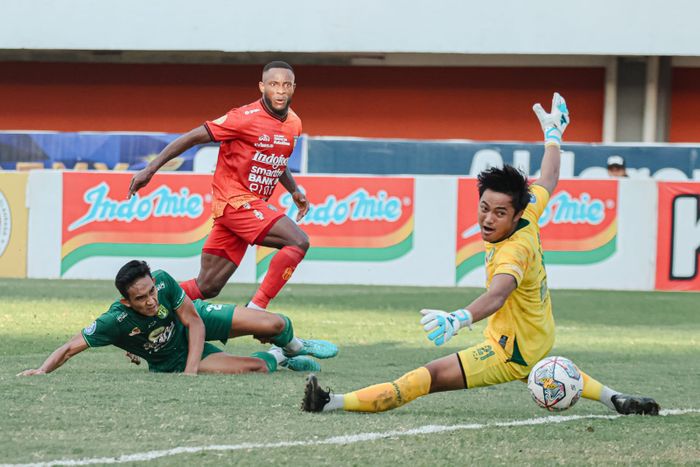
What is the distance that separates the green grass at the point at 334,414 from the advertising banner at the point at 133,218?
16.2 ft

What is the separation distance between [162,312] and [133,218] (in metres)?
10.0

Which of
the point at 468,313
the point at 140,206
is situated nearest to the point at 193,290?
the point at 468,313

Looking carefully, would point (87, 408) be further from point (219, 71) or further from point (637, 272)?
point (219, 71)

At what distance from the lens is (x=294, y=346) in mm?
8578

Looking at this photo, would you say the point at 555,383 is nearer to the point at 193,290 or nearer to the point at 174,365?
the point at 174,365

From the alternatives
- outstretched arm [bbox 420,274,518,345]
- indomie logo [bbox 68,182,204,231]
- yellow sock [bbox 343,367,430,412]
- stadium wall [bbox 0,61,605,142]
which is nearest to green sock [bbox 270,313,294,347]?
yellow sock [bbox 343,367,430,412]

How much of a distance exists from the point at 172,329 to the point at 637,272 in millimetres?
10731

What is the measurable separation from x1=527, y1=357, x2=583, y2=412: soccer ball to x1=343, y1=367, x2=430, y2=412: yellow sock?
0.62 meters

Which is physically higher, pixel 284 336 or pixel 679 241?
pixel 679 241

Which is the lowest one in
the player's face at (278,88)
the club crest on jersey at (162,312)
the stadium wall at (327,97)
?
the club crest on jersey at (162,312)

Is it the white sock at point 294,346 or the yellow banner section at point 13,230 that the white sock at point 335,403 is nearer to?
the white sock at point 294,346

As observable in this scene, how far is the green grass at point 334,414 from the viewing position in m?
5.54

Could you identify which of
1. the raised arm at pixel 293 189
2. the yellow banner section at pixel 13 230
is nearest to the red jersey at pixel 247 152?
the raised arm at pixel 293 189

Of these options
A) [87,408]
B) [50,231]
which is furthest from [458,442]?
[50,231]
